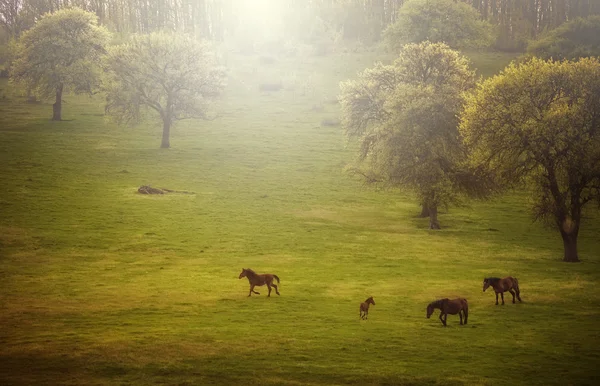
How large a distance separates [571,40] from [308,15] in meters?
94.3

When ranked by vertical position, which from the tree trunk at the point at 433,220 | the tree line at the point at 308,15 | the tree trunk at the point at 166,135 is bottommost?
the tree trunk at the point at 433,220

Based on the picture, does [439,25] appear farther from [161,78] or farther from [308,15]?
[308,15]

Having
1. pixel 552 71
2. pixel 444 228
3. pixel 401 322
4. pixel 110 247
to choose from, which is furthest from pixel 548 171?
pixel 110 247

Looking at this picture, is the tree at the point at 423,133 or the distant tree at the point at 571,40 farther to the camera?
the distant tree at the point at 571,40

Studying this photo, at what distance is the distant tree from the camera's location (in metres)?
118

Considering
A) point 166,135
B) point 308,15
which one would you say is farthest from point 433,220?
point 308,15

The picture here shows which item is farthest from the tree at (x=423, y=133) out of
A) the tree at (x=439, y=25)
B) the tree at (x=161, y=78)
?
the tree at (x=439, y=25)

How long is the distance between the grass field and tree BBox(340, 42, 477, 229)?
452 cm

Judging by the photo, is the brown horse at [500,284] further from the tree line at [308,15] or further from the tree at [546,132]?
the tree line at [308,15]

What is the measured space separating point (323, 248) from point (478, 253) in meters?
12.5

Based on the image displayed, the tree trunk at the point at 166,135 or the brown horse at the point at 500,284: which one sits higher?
the tree trunk at the point at 166,135

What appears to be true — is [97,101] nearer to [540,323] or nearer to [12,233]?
[12,233]

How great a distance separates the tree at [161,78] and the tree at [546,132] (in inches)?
2039

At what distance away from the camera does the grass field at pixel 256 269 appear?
80.5 ft
